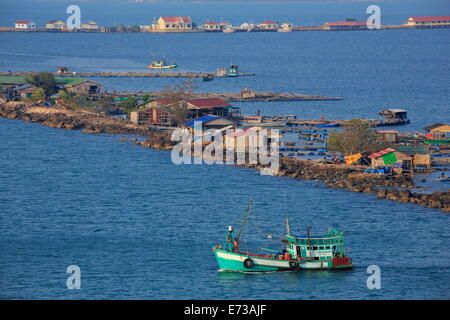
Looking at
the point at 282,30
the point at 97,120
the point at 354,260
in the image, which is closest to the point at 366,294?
the point at 354,260

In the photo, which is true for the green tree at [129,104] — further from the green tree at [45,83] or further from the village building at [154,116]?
the green tree at [45,83]

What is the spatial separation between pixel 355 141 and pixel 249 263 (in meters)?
19.1

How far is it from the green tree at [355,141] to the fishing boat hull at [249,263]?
59.7ft

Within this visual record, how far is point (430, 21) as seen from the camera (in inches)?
A: 7042

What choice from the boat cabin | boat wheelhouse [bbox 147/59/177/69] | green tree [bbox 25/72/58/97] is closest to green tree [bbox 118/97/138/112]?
green tree [bbox 25/72/58/97]

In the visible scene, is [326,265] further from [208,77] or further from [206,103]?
[208,77]

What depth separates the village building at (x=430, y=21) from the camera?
17750 centimetres

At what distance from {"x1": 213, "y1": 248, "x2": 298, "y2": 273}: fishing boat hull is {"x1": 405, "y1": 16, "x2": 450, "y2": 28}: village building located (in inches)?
5974

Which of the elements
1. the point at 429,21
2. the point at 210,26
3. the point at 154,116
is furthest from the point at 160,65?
the point at 429,21

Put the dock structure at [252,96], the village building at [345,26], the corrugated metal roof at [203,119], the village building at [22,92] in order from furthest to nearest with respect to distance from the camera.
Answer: the village building at [345,26] → the dock structure at [252,96] → the village building at [22,92] → the corrugated metal roof at [203,119]

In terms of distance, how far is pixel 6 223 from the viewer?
134 feet

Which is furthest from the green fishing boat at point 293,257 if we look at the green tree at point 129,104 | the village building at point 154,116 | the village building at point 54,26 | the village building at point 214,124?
the village building at point 54,26
